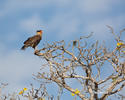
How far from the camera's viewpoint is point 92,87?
8.19 meters

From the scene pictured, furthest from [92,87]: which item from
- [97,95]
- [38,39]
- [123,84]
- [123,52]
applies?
[38,39]

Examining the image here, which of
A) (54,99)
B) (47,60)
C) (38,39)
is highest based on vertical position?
(38,39)

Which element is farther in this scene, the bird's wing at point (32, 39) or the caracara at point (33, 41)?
the bird's wing at point (32, 39)

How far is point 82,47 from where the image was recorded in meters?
8.43

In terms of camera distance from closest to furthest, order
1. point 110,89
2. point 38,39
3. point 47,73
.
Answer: point 110,89 → point 47,73 → point 38,39

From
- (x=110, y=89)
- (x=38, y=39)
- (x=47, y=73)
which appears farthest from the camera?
(x=38, y=39)

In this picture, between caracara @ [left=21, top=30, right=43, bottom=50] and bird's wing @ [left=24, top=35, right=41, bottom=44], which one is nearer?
caracara @ [left=21, top=30, right=43, bottom=50]

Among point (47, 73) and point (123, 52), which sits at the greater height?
point (123, 52)

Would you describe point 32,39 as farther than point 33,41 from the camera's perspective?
Yes

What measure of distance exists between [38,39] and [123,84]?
5.50 m

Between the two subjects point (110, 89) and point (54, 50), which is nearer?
point (110, 89)

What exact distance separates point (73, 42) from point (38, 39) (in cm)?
406

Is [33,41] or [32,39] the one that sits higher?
[32,39]

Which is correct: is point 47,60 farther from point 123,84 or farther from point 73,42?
point 123,84
